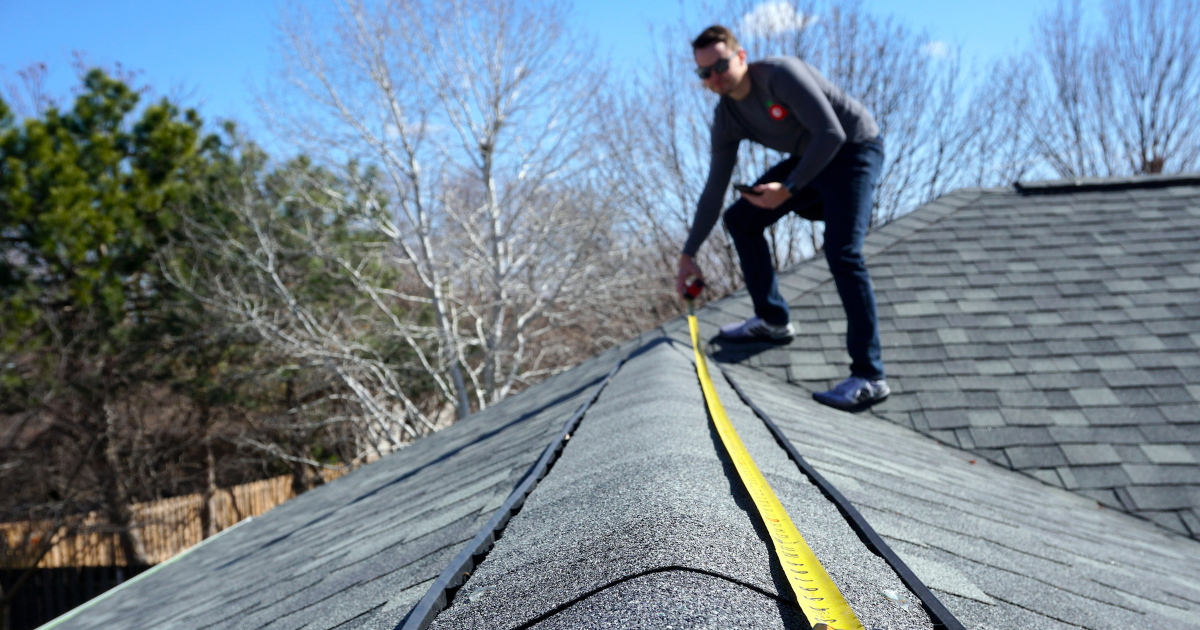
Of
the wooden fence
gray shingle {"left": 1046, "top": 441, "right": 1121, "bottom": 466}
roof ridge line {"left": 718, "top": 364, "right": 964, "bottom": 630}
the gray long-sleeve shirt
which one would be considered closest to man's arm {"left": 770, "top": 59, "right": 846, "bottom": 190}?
the gray long-sleeve shirt

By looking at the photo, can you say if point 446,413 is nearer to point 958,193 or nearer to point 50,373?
point 50,373

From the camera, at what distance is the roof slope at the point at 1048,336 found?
10.8 ft

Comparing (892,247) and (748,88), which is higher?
(748,88)

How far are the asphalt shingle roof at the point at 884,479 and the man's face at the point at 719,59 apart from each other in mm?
1341

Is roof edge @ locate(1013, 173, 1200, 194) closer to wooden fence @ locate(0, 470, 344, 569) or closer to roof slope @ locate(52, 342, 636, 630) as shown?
roof slope @ locate(52, 342, 636, 630)

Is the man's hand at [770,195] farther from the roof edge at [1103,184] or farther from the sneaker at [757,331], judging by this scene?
the roof edge at [1103,184]

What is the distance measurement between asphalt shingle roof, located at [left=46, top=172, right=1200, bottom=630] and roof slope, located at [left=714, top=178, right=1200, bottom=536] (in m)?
0.02

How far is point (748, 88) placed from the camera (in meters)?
3.33

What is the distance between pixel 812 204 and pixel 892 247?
6.49 feet

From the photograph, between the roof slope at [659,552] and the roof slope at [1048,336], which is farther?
the roof slope at [1048,336]

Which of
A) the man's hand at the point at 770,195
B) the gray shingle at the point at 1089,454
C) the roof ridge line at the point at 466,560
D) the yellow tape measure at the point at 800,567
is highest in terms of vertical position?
the man's hand at the point at 770,195

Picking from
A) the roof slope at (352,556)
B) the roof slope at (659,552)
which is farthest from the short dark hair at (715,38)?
the roof slope at (659,552)

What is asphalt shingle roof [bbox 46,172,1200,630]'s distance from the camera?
104 centimetres

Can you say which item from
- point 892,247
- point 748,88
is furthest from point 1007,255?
point 748,88
